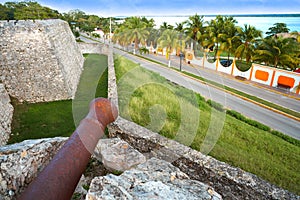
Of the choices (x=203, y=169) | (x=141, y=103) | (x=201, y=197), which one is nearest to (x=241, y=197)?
(x=203, y=169)

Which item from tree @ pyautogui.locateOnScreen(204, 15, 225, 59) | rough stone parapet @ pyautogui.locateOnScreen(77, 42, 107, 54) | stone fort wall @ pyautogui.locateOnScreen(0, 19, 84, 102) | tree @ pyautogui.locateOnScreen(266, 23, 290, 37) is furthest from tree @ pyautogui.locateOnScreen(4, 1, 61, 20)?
tree @ pyautogui.locateOnScreen(266, 23, 290, 37)

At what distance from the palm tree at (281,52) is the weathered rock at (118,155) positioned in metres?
15.8

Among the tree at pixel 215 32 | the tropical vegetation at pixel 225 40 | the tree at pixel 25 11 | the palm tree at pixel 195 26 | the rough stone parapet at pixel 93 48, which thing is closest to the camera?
the tropical vegetation at pixel 225 40

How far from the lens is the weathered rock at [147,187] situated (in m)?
1.96

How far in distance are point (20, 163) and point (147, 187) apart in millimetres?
1667

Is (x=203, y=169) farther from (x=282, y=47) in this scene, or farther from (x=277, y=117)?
(x=282, y=47)

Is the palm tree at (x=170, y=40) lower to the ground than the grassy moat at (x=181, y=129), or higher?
higher

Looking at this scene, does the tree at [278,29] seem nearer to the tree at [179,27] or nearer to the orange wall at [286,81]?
the tree at [179,27]

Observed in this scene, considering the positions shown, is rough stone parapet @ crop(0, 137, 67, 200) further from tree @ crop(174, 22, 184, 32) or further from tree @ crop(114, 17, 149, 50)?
tree @ crop(114, 17, 149, 50)

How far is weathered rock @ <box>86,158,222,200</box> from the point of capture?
6.42 ft

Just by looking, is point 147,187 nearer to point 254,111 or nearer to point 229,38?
point 254,111

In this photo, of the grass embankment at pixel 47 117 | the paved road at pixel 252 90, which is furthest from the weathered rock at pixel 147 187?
the paved road at pixel 252 90

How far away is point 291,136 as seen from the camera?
8.60 m

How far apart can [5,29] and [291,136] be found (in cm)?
1112
